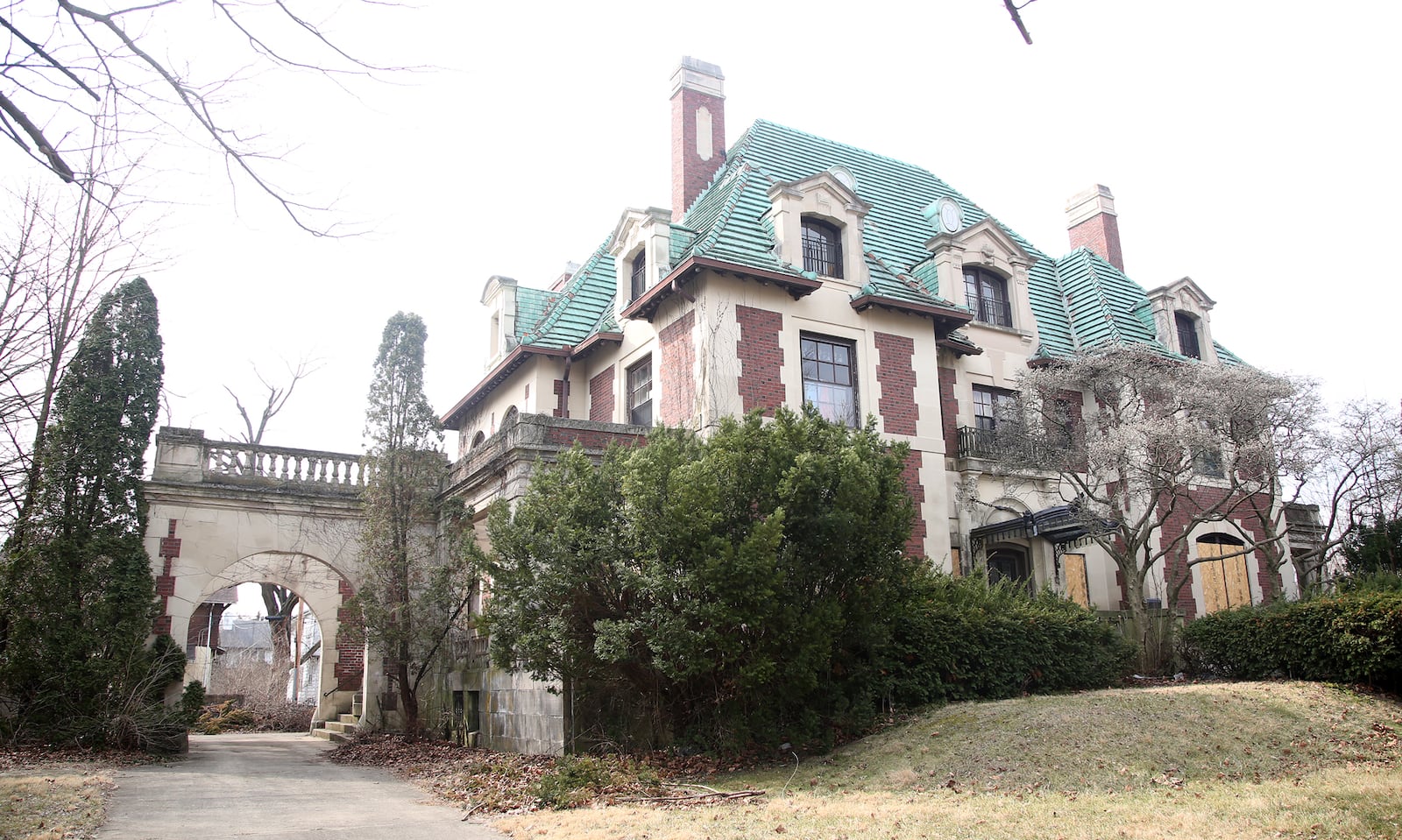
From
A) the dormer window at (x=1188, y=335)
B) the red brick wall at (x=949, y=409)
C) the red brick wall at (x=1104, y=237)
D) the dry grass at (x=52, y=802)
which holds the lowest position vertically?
the dry grass at (x=52, y=802)

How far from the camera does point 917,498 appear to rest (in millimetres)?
17875

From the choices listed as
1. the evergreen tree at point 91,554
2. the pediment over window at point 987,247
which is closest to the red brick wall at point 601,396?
the pediment over window at point 987,247

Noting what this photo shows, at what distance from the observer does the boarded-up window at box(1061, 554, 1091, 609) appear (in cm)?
2023

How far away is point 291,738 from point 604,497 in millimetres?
12966

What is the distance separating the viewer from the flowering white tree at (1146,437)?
16859 mm

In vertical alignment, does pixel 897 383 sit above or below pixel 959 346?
below

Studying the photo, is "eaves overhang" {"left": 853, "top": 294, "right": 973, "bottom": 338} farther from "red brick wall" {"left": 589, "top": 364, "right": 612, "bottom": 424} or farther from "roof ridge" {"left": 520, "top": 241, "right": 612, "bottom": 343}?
"roof ridge" {"left": 520, "top": 241, "right": 612, "bottom": 343}

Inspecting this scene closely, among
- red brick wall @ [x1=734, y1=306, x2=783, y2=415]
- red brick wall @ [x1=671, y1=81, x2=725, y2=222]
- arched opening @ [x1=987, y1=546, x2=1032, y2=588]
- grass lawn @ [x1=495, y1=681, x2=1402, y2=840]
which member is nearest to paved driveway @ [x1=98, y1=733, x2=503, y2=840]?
grass lawn @ [x1=495, y1=681, x2=1402, y2=840]

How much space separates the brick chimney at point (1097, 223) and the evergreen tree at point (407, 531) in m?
18.4

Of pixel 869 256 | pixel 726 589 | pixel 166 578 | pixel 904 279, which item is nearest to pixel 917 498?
pixel 904 279

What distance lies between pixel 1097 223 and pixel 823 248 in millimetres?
11960

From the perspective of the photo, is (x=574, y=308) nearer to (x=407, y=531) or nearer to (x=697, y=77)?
(x=697, y=77)

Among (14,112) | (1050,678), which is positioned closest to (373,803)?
(14,112)

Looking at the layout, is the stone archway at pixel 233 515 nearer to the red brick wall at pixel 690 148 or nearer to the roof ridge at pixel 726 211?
the roof ridge at pixel 726 211
